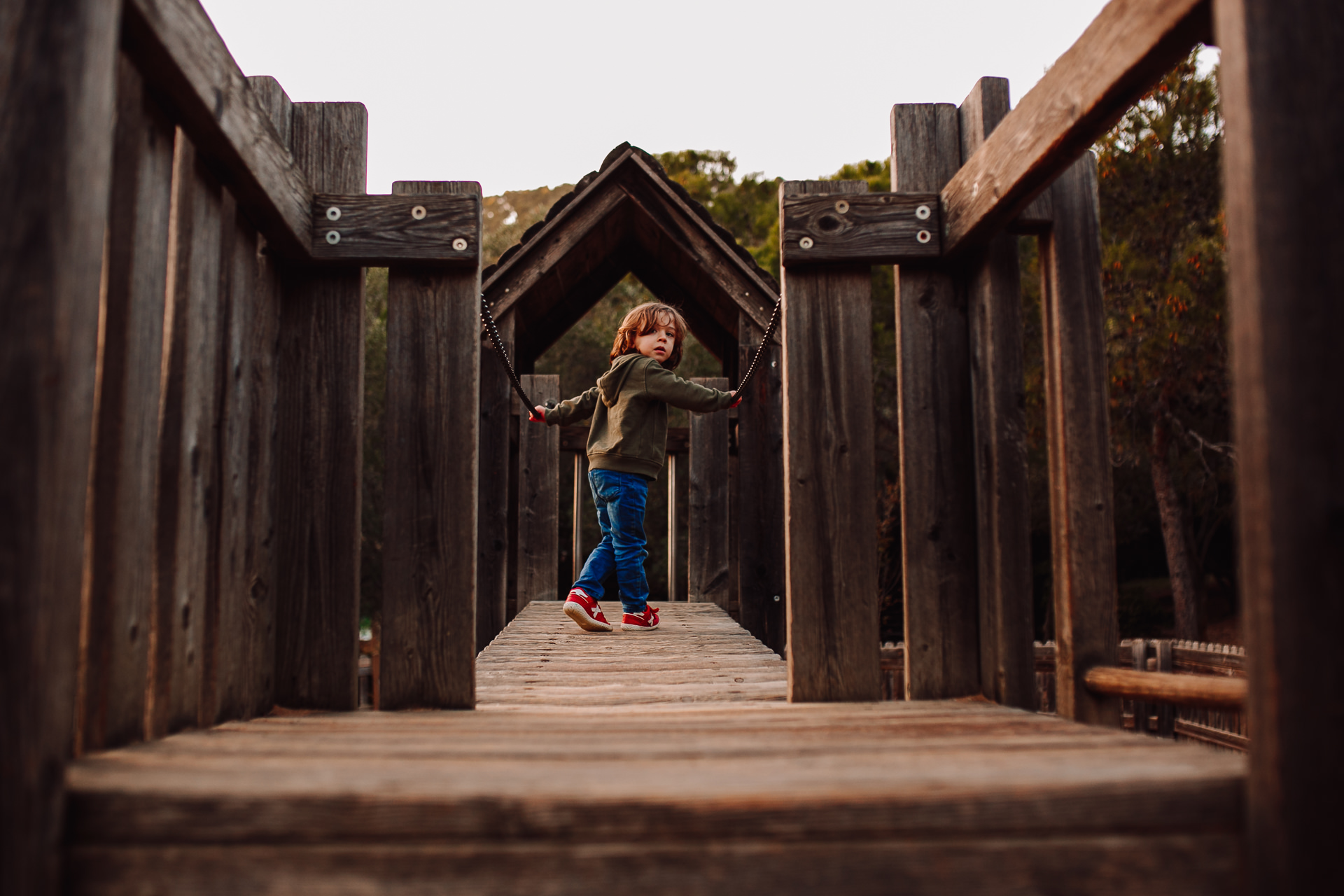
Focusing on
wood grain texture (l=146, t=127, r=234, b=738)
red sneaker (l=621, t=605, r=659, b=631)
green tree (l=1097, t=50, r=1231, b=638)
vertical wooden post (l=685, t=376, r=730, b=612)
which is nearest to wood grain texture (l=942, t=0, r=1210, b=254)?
wood grain texture (l=146, t=127, r=234, b=738)

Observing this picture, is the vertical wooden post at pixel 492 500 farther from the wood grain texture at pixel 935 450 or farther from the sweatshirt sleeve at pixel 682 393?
the wood grain texture at pixel 935 450

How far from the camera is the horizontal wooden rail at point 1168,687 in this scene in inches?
75.4

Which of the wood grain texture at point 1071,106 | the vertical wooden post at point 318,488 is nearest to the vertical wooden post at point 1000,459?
the wood grain texture at point 1071,106

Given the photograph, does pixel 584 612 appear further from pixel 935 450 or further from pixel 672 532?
pixel 672 532

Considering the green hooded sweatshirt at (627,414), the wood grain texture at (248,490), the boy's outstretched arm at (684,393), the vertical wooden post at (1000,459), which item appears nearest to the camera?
the wood grain texture at (248,490)

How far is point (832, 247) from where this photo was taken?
101 inches

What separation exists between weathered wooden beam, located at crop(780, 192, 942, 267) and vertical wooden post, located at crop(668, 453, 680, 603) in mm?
5269

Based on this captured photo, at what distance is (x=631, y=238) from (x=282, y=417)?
4.54 metres

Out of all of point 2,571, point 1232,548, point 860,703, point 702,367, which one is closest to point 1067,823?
point 860,703

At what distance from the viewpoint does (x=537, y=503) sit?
22.7ft

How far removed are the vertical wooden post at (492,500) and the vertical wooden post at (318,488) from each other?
9.98 ft

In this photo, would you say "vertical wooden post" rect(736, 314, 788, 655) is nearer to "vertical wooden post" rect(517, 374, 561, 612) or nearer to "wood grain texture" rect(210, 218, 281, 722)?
"vertical wooden post" rect(517, 374, 561, 612)

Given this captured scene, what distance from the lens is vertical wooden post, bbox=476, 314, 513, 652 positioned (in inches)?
220

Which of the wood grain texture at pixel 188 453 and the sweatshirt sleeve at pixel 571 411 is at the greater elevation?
the sweatshirt sleeve at pixel 571 411
